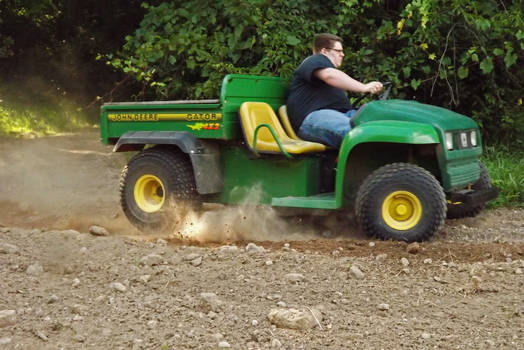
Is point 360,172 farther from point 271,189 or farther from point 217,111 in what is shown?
point 217,111

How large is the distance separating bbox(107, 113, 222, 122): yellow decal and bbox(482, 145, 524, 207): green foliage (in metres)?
3.01

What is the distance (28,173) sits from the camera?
10141 mm

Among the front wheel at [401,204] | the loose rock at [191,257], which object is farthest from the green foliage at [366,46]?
the loose rock at [191,257]

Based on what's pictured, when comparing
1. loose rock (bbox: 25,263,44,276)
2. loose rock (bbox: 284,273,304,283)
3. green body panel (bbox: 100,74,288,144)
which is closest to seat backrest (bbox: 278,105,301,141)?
green body panel (bbox: 100,74,288,144)

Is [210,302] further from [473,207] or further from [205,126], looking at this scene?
[473,207]

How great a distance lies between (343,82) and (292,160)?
2.42 ft

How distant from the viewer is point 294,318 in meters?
3.75

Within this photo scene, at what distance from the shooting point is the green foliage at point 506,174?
7719 mm

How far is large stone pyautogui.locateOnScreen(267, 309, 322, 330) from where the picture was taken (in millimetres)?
3729

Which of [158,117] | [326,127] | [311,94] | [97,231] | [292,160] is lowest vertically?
[97,231]

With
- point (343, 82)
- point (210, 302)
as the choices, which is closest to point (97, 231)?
point (343, 82)

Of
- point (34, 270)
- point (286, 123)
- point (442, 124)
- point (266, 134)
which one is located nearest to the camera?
point (34, 270)

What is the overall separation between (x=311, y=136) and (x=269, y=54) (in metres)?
2.47

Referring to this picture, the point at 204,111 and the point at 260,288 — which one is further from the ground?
the point at 204,111
